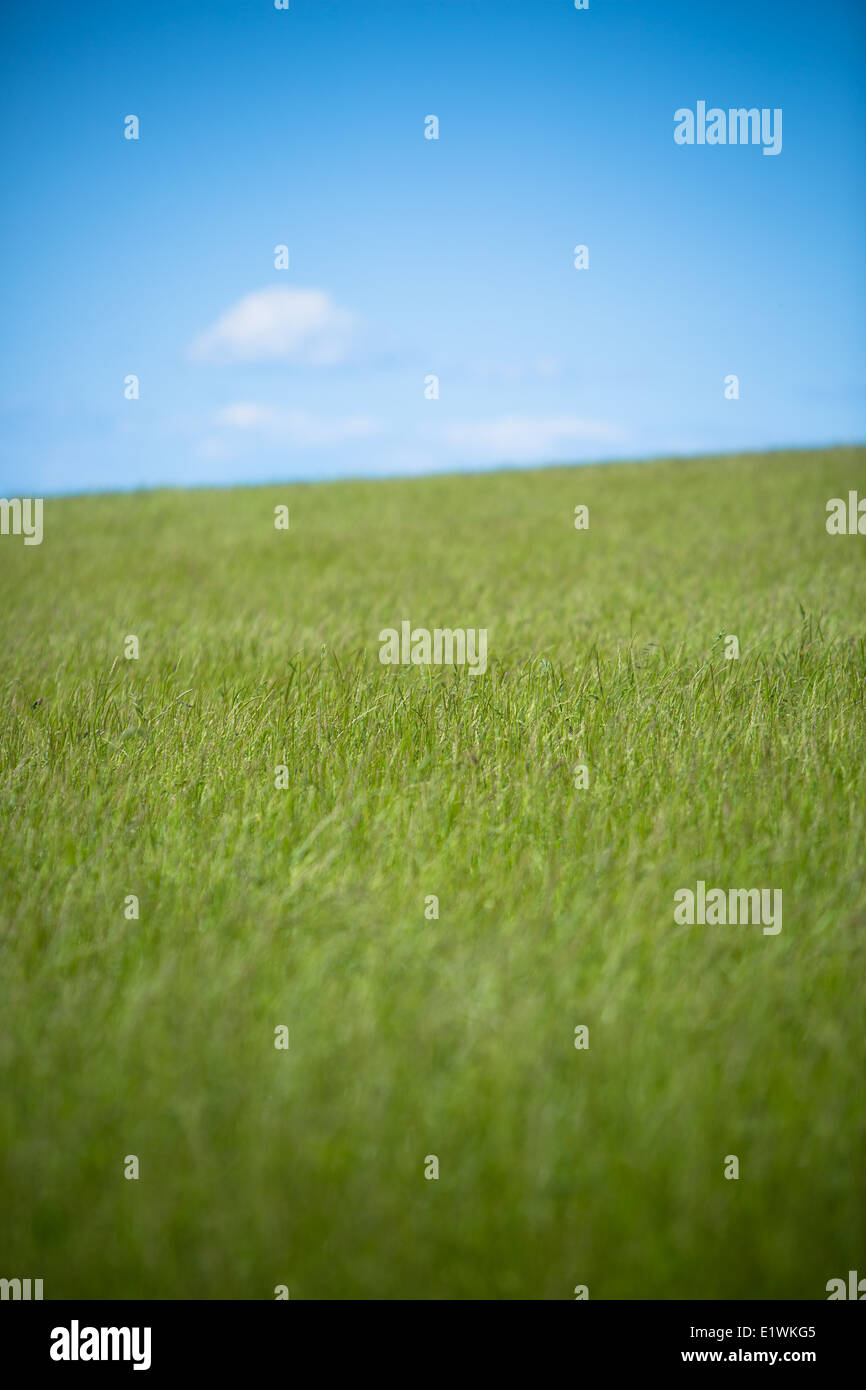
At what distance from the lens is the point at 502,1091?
92.6 inches

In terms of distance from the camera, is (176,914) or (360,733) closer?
(176,914)

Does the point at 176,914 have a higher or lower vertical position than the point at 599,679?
lower

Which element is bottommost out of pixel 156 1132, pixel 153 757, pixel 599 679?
pixel 156 1132

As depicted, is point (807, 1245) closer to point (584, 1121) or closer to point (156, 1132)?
point (584, 1121)

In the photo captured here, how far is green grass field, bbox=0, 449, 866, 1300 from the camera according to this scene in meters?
2.07

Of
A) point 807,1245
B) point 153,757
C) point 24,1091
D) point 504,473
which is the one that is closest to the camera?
point 807,1245

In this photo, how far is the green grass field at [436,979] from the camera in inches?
81.5

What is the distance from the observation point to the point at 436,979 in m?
2.83

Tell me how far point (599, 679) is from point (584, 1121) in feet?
11.6

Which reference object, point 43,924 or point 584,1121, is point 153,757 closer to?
point 43,924

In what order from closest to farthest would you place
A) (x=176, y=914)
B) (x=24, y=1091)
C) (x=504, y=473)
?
(x=24, y=1091) → (x=176, y=914) → (x=504, y=473)

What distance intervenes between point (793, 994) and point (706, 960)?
0.90 feet

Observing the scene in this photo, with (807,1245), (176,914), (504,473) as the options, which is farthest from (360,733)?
(504,473)

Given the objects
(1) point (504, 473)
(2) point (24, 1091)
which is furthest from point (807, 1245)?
(1) point (504, 473)
